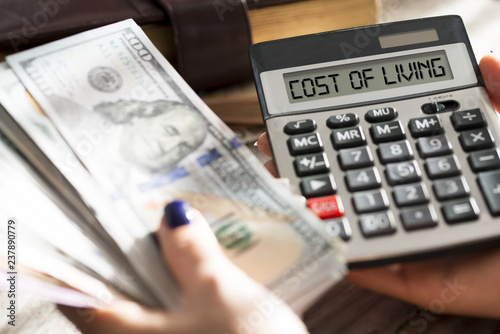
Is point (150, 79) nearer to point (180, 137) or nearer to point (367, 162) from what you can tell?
point (180, 137)

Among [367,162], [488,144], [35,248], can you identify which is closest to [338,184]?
[367,162]

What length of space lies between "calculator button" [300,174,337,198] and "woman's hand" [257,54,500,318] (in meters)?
0.07

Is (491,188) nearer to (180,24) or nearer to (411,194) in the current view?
(411,194)

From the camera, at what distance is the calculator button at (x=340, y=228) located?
1.37 ft

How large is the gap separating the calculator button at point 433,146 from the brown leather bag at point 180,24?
0.29 meters

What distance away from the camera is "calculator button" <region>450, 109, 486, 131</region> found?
1.61 ft

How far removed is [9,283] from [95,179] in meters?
0.11

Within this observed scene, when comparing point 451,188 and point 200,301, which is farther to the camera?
point 451,188

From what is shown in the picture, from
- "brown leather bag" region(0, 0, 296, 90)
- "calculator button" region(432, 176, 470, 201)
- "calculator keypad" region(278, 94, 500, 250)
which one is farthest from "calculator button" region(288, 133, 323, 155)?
"brown leather bag" region(0, 0, 296, 90)

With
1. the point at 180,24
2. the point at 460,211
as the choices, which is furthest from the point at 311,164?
the point at 180,24

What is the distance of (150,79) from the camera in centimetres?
52

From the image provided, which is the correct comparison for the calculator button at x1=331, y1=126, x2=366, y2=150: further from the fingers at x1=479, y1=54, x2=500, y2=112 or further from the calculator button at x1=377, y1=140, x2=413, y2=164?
the fingers at x1=479, y1=54, x2=500, y2=112

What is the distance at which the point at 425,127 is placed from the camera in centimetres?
49

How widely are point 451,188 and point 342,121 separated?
0.11m
